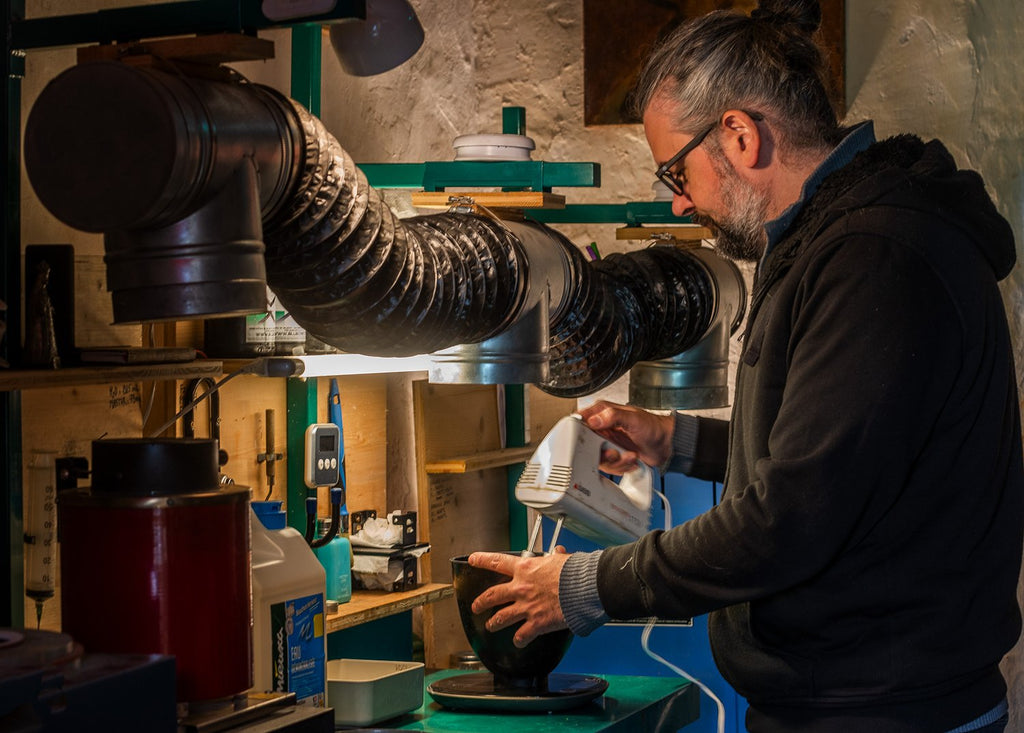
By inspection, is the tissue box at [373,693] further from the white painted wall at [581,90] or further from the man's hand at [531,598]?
the white painted wall at [581,90]

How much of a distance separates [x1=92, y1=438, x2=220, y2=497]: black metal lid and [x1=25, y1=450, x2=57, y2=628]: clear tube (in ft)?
2.49

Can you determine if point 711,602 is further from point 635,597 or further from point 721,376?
point 721,376

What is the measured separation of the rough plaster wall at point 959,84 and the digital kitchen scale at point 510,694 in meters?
1.82

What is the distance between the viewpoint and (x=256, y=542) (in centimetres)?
212

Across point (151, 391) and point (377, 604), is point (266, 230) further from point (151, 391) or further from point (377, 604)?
point (377, 604)

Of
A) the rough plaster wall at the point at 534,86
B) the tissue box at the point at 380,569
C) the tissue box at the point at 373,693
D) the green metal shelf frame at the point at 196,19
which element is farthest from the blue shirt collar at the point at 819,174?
the rough plaster wall at the point at 534,86

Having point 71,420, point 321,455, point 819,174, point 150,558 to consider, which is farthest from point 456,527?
point 150,558

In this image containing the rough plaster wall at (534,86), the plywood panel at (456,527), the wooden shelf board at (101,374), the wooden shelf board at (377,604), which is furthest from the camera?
the rough plaster wall at (534,86)

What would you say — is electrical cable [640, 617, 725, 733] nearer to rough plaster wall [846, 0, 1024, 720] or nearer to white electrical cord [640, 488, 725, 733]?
white electrical cord [640, 488, 725, 733]

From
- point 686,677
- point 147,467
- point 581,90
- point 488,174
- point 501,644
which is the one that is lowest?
point 686,677

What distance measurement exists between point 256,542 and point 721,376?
2000 millimetres

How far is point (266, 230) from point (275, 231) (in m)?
0.02

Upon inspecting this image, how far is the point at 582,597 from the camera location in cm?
202

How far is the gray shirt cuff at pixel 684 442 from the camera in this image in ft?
8.57
